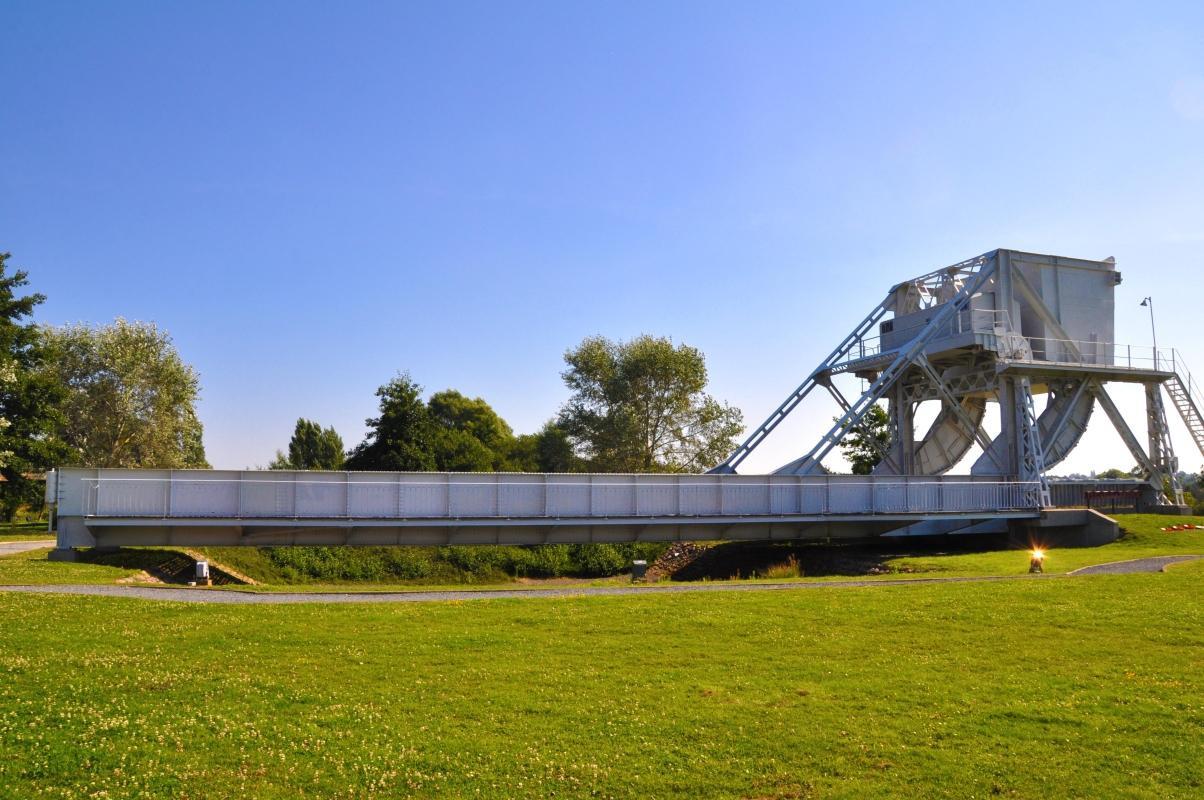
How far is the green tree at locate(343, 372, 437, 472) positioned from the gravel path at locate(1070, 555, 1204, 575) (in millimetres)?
40430

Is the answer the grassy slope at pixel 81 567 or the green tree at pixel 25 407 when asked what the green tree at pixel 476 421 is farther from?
the grassy slope at pixel 81 567

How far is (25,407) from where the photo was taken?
49.1 m

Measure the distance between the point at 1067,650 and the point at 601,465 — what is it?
54.0 m

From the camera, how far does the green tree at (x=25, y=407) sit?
47.8 meters

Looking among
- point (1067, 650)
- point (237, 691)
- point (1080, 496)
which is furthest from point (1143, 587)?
point (1080, 496)

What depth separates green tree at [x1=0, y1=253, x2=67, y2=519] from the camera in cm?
4775

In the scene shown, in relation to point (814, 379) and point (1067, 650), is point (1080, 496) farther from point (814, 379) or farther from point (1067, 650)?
point (1067, 650)

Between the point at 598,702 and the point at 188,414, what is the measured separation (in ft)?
197

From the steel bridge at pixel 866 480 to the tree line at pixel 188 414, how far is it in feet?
63.8

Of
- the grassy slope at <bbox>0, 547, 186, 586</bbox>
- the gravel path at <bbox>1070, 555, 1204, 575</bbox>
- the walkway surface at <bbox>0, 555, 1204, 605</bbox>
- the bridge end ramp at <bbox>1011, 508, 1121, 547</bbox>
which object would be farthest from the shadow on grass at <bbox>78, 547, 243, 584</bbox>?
the bridge end ramp at <bbox>1011, 508, 1121, 547</bbox>

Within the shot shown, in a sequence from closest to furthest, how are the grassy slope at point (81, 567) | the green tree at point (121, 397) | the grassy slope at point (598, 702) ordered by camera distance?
1. the grassy slope at point (598, 702)
2. the grassy slope at point (81, 567)
3. the green tree at point (121, 397)

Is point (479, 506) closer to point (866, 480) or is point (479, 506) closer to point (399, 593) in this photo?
point (399, 593)

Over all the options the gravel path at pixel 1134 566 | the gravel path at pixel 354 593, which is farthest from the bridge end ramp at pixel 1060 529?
the gravel path at pixel 354 593

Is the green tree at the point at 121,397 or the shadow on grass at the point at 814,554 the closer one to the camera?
the shadow on grass at the point at 814,554
